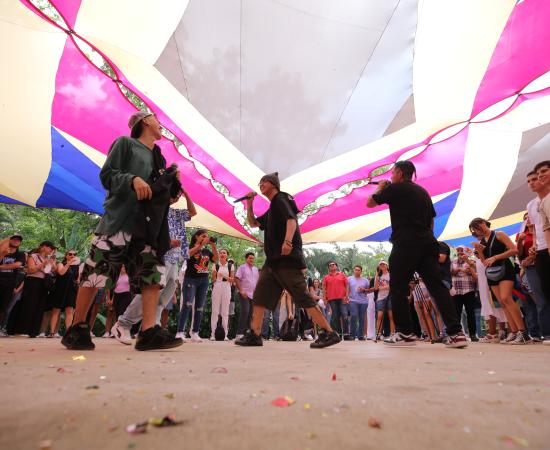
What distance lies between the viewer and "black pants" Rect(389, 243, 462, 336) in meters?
3.15

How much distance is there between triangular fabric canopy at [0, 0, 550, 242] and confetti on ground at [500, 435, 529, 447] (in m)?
3.90

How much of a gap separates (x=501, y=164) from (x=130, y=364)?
714cm

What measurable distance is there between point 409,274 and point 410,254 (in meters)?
0.18

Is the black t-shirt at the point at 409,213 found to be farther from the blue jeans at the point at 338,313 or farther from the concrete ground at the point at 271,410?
the blue jeans at the point at 338,313

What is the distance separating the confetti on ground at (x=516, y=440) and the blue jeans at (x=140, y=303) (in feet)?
10.0

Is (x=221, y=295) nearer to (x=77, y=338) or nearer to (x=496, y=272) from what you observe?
(x=496, y=272)

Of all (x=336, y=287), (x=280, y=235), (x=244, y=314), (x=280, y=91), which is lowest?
(x=244, y=314)

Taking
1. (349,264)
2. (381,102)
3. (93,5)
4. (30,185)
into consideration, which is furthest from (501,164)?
(349,264)

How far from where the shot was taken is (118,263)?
2.28 metres

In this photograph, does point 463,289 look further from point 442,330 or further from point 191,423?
point 191,423

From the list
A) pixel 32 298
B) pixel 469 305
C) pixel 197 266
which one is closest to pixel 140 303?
pixel 197 266

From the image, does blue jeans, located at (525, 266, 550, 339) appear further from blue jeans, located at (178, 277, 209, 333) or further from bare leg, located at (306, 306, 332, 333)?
blue jeans, located at (178, 277, 209, 333)

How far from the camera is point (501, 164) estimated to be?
6742 millimetres

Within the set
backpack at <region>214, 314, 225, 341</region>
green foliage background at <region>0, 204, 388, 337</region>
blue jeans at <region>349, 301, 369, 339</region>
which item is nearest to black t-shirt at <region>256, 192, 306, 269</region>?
backpack at <region>214, 314, 225, 341</region>
